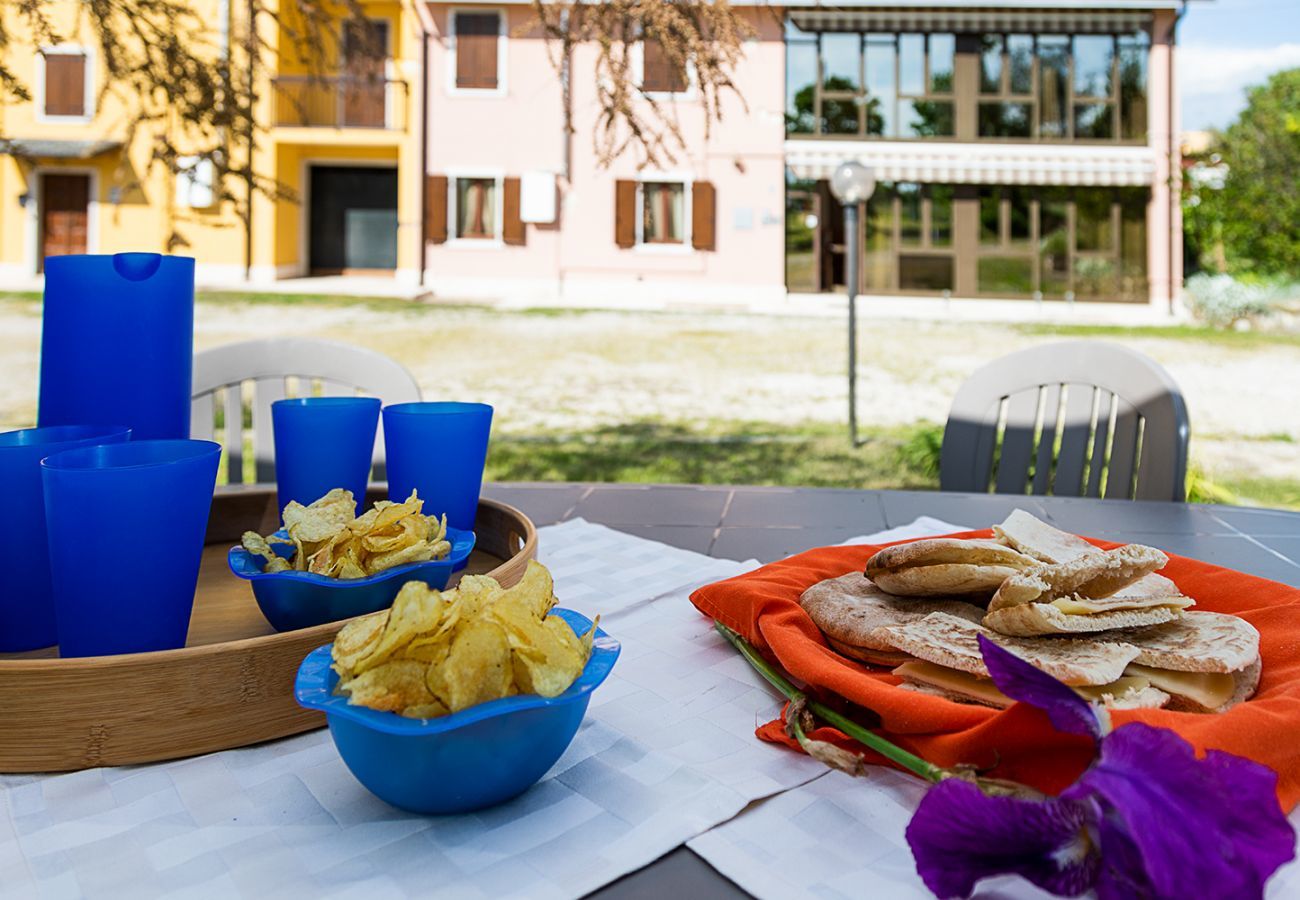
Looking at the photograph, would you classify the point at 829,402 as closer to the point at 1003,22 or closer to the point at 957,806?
the point at 957,806

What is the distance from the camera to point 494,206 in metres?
12.5

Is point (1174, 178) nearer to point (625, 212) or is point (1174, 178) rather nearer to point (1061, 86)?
point (1061, 86)

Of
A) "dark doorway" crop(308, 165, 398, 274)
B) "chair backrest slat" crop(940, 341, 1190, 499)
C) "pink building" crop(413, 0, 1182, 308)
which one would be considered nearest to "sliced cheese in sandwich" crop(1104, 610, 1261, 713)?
"chair backrest slat" crop(940, 341, 1190, 499)

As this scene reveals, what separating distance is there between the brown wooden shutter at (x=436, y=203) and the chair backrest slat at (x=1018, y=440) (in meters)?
11.6

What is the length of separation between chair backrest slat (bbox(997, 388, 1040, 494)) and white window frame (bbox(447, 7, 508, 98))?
11833mm

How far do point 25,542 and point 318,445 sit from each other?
0.21 meters

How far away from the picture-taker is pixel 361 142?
1234cm

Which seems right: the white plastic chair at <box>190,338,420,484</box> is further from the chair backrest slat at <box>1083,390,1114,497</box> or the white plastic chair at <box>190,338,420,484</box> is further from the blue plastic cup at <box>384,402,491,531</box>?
the chair backrest slat at <box>1083,390,1114,497</box>

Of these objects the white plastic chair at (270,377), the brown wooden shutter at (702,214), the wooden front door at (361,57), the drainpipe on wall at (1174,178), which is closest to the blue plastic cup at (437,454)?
the white plastic chair at (270,377)

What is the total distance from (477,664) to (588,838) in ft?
0.32

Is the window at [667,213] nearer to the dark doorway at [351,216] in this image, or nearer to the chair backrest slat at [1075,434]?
the dark doorway at [351,216]

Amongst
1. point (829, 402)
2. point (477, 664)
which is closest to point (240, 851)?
point (477, 664)

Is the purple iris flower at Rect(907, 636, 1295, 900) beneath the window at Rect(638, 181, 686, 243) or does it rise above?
beneath

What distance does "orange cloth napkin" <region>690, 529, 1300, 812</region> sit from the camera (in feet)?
1.42
